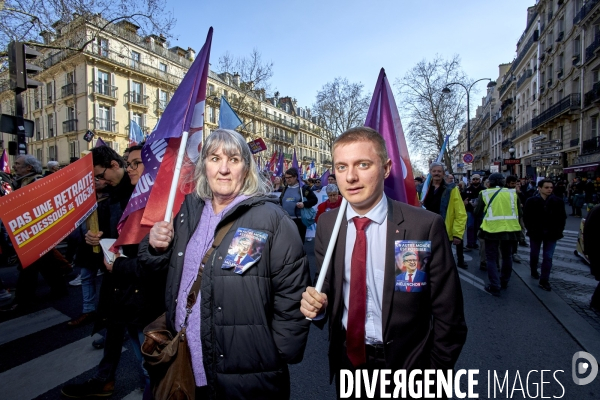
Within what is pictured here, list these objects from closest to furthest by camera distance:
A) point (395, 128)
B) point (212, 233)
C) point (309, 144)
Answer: point (212, 233), point (395, 128), point (309, 144)

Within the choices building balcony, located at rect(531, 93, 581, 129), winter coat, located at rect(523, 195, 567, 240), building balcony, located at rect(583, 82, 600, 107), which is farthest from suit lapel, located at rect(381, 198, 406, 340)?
building balcony, located at rect(531, 93, 581, 129)

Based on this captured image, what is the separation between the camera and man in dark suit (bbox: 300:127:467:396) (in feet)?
5.42

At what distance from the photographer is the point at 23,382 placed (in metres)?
3.02

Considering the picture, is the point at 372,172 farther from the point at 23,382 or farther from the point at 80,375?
the point at 23,382

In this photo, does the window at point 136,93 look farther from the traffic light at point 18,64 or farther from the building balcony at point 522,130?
the building balcony at point 522,130

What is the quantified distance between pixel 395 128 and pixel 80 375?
3.60m

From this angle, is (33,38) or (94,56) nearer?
(33,38)

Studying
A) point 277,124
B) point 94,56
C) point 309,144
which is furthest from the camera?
point 309,144

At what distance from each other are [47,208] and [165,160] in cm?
123

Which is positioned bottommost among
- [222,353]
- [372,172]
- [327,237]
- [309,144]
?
[222,353]

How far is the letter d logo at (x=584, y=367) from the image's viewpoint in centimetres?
305

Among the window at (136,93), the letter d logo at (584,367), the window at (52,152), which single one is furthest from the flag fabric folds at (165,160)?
the window at (52,152)

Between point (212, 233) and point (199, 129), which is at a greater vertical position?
point (199, 129)

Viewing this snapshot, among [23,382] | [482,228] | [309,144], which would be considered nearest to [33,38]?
[23,382]
